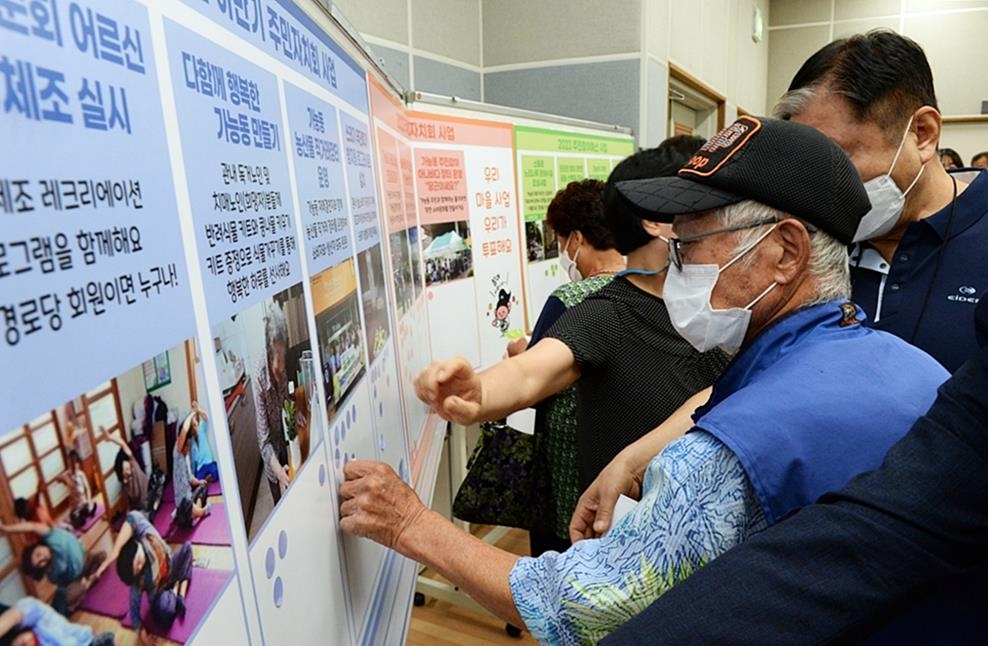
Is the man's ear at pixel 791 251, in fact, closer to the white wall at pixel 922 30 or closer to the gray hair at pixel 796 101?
the gray hair at pixel 796 101

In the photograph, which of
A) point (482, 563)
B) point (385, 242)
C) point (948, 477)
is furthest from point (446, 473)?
point (948, 477)

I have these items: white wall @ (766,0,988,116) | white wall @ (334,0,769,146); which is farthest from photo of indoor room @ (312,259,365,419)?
white wall @ (766,0,988,116)

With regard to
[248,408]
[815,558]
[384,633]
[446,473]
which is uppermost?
[248,408]

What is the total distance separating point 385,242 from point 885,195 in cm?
104

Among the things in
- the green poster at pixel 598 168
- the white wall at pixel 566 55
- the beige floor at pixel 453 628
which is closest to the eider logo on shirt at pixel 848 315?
the beige floor at pixel 453 628

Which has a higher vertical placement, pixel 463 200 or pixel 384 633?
pixel 463 200

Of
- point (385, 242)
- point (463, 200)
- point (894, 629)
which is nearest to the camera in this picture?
point (894, 629)

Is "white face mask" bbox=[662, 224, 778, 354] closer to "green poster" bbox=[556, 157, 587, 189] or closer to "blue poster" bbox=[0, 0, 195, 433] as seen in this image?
"blue poster" bbox=[0, 0, 195, 433]

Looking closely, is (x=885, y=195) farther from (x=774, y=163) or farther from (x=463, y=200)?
(x=463, y=200)

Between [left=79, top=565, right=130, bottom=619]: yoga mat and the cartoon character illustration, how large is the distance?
83.9 inches

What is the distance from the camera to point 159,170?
0.43 m

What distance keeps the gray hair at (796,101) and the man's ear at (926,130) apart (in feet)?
0.68

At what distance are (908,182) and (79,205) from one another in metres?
1.50

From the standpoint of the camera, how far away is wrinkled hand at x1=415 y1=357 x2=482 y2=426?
1.24 meters
